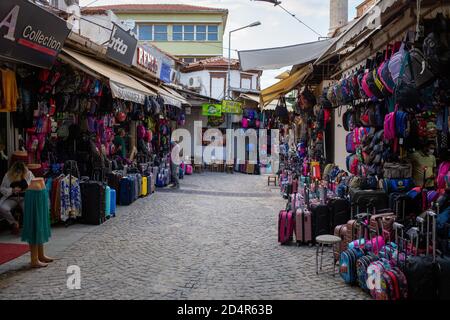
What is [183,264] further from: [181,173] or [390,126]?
[181,173]

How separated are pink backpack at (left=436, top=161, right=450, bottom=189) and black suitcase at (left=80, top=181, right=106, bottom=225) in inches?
256

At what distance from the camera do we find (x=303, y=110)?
48.4 feet

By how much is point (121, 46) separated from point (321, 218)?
7.44 meters

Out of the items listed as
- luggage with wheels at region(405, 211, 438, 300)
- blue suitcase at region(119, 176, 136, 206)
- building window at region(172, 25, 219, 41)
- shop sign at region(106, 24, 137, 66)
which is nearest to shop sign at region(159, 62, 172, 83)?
shop sign at region(106, 24, 137, 66)

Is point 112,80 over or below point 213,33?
below

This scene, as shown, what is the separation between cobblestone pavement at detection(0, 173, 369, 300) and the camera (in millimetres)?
5500

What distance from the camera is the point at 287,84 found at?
13156mm

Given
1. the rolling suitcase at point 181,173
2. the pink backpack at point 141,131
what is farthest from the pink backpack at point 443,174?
the rolling suitcase at point 181,173

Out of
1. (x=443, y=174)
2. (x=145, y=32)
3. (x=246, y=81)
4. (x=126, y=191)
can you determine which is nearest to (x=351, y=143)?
(x=443, y=174)

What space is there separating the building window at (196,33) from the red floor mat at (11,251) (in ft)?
116

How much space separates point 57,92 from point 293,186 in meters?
7.26

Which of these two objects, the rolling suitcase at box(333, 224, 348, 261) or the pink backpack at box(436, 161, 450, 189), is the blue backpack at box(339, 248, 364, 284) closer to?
the rolling suitcase at box(333, 224, 348, 261)

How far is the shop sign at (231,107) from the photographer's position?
2305 centimetres
